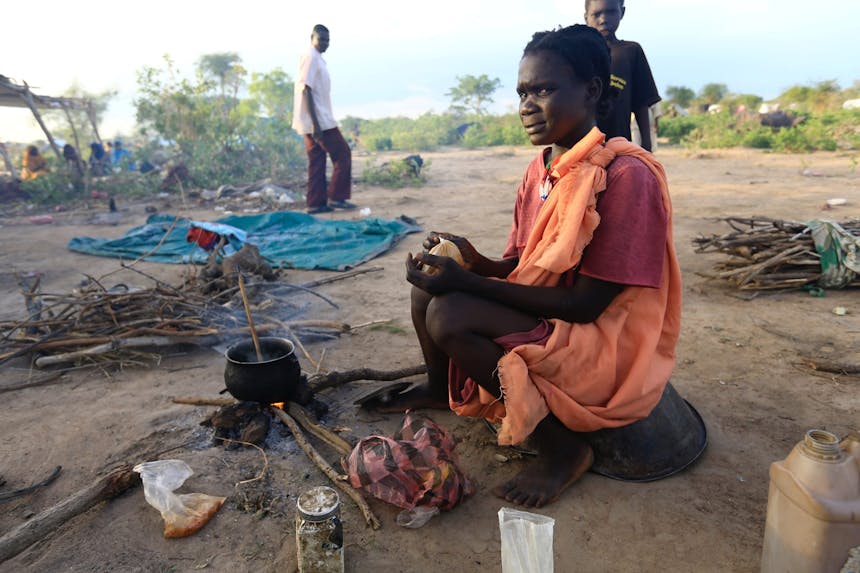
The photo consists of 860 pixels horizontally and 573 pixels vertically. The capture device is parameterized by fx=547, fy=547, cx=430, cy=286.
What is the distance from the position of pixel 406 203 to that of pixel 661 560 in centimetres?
787

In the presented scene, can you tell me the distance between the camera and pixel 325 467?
6.95 feet

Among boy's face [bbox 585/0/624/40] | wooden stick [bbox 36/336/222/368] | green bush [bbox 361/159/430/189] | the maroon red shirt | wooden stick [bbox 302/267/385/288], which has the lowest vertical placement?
wooden stick [bbox 302/267/385/288]

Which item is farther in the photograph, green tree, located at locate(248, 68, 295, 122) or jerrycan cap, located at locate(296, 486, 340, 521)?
green tree, located at locate(248, 68, 295, 122)

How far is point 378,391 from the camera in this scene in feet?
8.81

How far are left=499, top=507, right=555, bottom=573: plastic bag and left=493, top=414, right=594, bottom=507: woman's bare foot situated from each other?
61cm

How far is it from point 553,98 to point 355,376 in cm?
170

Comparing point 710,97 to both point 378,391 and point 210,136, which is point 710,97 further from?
point 378,391

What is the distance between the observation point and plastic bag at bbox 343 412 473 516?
6.37 ft

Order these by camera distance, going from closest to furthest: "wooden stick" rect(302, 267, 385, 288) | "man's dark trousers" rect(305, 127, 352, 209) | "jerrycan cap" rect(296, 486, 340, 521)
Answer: "jerrycan cap" rect(296, 486, 340, 521), "wooden stick" rect(302, 267, 385, 288), "man's dark trousers" rect(305, 127, 352, 209)

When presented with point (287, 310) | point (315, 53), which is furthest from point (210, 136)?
point (287, 310)

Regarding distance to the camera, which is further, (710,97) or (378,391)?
(710,97)

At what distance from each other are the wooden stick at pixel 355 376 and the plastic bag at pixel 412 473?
2.53 feet

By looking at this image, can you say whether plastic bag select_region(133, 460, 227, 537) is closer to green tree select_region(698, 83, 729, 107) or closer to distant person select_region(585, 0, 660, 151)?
distant person select_region(585, 0, 660, 151)

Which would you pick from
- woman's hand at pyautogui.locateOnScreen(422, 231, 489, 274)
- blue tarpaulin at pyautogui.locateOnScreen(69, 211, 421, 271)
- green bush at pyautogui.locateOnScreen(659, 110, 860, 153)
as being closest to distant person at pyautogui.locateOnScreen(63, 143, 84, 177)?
blue tarpaulin at pyautogui.locateOnScreen(69, 211, 421, 271)
